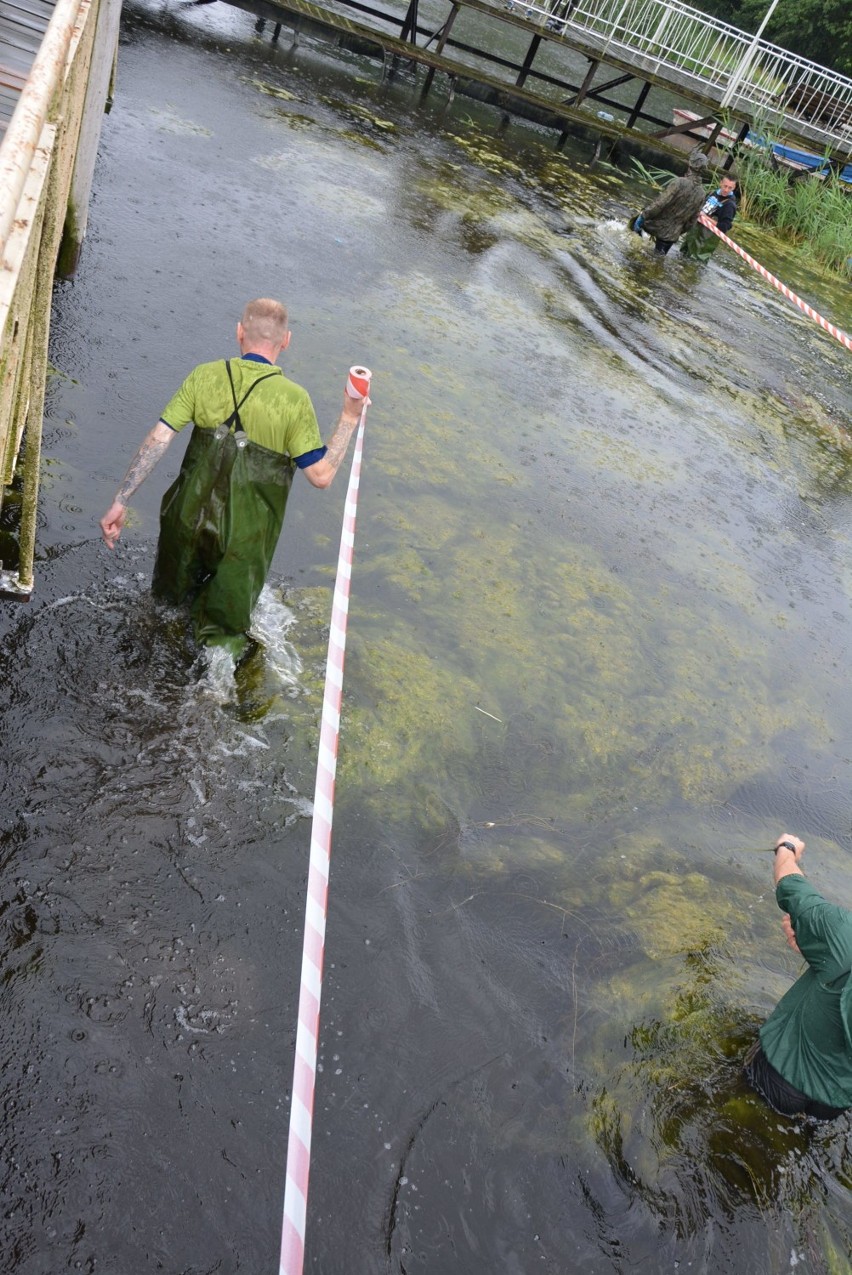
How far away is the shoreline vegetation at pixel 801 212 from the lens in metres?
16.5

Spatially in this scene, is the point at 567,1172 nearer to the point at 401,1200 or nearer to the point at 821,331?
the point at 401,1200

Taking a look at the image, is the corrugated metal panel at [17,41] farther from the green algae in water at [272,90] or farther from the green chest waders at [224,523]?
the green algae in water at [272,90]

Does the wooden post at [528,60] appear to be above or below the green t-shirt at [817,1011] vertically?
above

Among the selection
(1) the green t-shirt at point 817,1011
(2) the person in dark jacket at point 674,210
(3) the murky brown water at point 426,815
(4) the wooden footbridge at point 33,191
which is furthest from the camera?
(2) the person in dark jacket at point 674,210

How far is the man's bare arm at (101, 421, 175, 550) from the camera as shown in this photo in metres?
3.99

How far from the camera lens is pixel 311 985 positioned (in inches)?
111

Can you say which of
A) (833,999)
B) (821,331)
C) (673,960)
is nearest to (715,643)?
(673,960)

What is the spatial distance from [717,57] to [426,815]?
21.0 m

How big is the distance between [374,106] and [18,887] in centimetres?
1436

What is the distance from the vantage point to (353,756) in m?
4.54

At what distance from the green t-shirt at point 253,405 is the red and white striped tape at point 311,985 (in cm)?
26

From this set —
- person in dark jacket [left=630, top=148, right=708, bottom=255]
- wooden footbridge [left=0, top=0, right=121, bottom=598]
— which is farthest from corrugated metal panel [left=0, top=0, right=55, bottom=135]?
person in dark jacket [left=630, top=148, right=708, bottom=255]

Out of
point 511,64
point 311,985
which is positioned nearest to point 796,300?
point 511,64

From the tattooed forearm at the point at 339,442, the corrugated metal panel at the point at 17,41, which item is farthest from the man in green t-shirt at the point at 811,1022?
the corrugated metal panel at the point at 17,41
